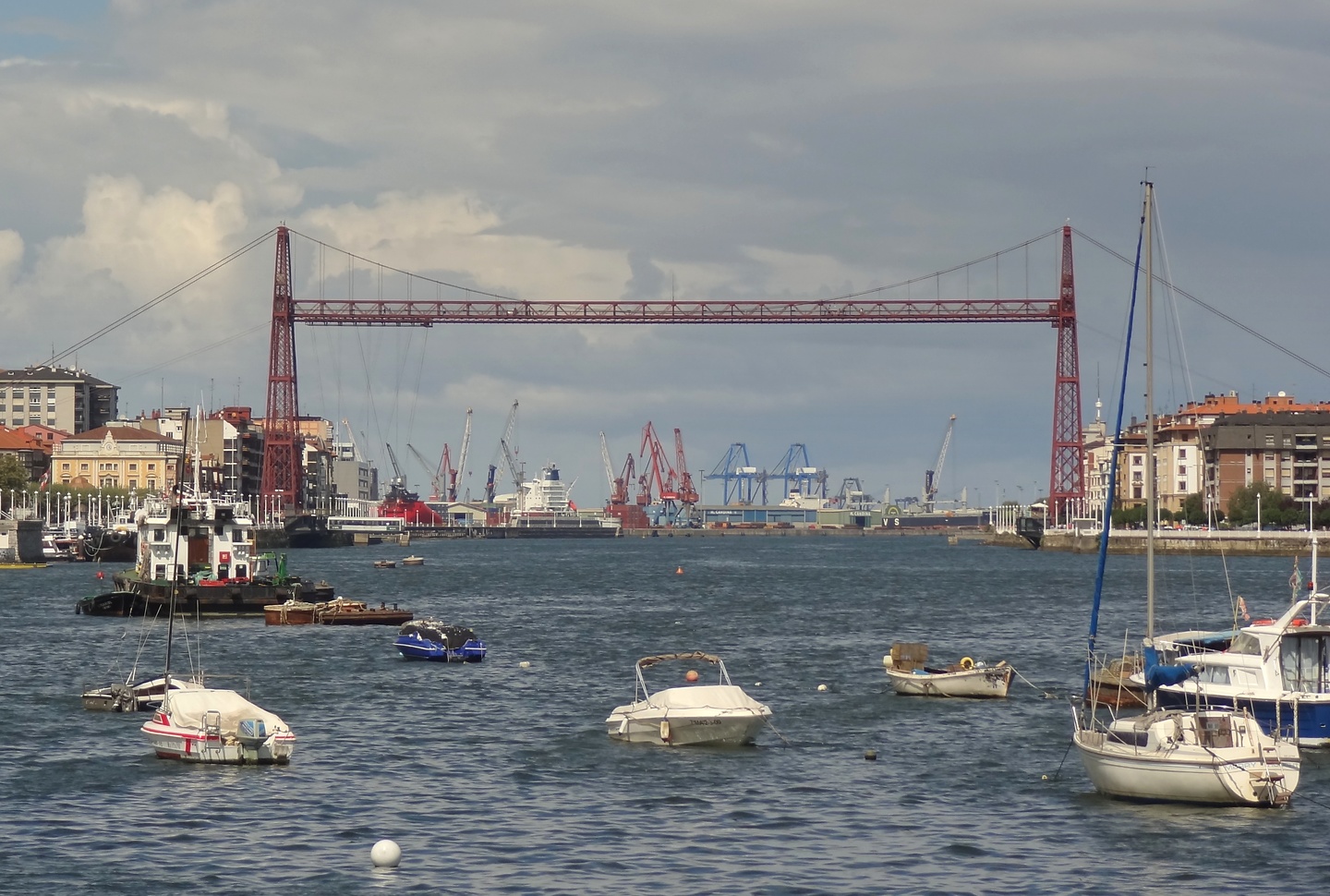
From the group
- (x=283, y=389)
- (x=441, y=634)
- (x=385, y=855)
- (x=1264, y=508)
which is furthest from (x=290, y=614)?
(x=1264, y=508)

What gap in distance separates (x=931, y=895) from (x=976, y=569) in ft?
344

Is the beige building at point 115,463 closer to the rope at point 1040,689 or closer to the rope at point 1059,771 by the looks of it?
the rope at point 1040,689

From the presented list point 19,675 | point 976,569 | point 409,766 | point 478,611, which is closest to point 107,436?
point 976,569

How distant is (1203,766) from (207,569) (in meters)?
52.2

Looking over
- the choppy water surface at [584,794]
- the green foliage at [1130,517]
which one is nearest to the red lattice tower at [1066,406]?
the green foliage at [1130,517]

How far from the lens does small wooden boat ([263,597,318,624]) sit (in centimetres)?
6406

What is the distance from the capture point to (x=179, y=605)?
65.6 metres

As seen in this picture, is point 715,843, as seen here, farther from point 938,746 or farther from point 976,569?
point 976,569

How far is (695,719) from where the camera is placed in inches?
1284

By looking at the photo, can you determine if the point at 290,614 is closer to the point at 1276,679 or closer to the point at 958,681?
the point at 958,681

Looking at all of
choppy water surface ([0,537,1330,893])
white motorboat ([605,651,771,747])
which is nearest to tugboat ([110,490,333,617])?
choppy water surface ([0,537,1330,893])

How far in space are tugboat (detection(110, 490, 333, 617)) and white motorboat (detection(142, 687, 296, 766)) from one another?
3556 centimetres

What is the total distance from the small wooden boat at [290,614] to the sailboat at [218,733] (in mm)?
33092

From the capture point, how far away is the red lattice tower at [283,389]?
14412 cm
